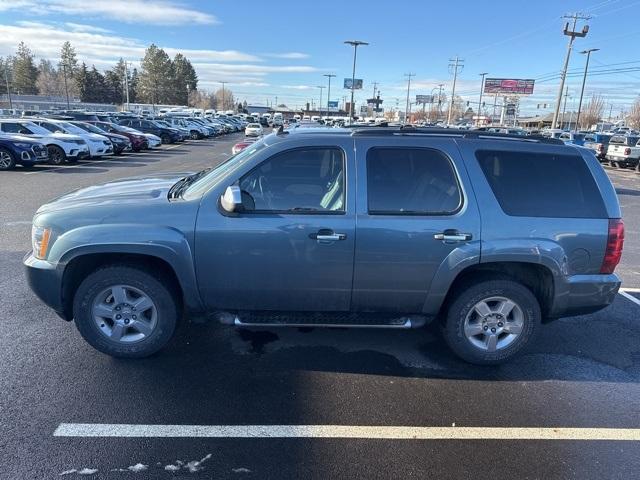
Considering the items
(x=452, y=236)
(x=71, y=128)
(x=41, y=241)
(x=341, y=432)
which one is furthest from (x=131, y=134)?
(x=341, y=432)

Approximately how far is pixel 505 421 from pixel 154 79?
124853mm

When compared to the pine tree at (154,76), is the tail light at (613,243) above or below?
below

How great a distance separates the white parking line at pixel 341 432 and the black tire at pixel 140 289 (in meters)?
0.84

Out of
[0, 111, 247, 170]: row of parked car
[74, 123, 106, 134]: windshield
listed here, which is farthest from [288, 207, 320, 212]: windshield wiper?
[74, 123, 106, 134]: windshield

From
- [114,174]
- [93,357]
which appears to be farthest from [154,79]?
[93,357]

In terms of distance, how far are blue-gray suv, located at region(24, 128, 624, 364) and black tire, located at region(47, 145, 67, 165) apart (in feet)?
52.2

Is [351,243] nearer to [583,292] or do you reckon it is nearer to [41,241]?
[583,292]

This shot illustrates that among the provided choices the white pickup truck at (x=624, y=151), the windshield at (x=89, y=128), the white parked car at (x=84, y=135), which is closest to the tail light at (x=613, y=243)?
the white parked car at (x=84, y=135)

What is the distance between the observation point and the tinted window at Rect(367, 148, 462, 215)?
12.1 ft

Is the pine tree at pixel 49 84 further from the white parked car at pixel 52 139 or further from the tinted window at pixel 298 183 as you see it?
the tinted window at pixel 298 183

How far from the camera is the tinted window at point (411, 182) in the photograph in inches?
145

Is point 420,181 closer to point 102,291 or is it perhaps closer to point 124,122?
point 102,291

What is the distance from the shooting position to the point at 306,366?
12.8 feet

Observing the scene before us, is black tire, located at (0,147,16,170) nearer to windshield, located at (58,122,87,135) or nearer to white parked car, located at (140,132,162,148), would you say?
windshield, located at (58,122,87,135)
